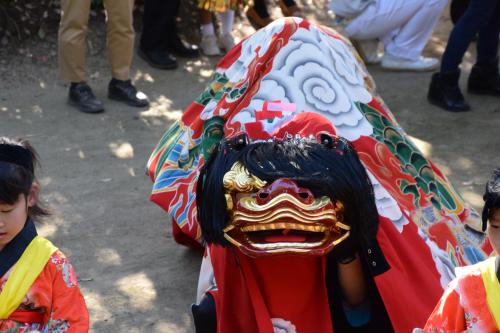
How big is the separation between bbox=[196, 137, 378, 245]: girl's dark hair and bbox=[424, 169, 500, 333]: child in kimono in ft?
1.12

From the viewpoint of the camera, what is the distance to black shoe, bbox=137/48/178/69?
663 cm

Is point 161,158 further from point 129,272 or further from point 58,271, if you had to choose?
point 58,271

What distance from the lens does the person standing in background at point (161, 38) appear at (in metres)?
6.52

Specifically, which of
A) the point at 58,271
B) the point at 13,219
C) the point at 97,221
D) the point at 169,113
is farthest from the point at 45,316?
the point at 169,113

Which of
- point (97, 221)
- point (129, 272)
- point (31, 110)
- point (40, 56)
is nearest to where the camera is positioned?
point (129, 272)

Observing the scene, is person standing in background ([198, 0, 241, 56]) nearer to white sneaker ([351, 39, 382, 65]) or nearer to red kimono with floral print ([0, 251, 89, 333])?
white sneaker ([351, 39, 382, 65])

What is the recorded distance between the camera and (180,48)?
6.88m

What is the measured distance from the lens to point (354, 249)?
2.59 meters

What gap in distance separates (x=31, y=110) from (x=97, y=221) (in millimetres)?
1787

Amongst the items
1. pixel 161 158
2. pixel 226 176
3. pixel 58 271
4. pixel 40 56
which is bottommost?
pixel 40 56

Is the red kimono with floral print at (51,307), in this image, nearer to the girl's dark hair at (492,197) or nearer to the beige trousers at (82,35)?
the girl's dark hair at (492,197)

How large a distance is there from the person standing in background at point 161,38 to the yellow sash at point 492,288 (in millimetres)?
4643

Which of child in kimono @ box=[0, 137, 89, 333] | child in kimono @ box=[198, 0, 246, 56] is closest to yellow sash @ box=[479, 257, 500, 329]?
child in kimono @ box=[0, 137, 89, 333]

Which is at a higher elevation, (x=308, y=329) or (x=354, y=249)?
(x=354, y=249)
